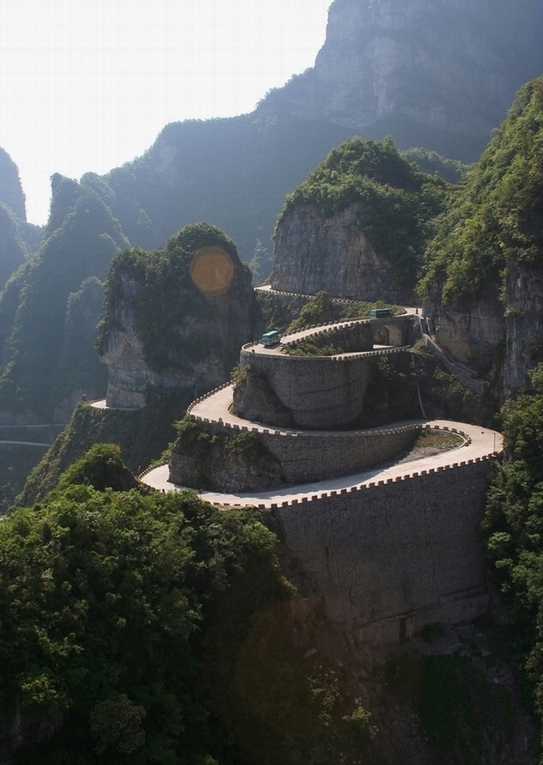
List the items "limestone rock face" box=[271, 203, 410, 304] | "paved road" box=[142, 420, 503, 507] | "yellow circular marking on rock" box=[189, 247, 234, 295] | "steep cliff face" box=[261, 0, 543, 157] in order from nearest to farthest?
"paved road" box=[142, 420, 503, 507] < "limestone rock face" box=[271, 203, 410, 304] < "yellow circular marking on rock" box=[189, 247, 234, 295] < "steep cliff face" box=[261, 0, 543, 157]

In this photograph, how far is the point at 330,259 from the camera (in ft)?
223

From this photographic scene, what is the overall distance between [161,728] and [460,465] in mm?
17330

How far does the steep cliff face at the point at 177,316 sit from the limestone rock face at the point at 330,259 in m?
4.42

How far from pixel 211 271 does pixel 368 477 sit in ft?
128

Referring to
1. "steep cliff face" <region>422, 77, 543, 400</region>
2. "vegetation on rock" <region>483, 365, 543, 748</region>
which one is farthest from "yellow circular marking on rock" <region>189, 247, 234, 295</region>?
"vegetation on rock" <region>483, 365, 543, 748</region>

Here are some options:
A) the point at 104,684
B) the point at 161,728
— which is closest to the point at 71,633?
the point at 104,684

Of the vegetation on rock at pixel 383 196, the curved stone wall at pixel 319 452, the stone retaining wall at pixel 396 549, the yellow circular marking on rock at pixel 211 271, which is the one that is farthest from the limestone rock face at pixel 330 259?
the stone retaining wall at pixel 396 549

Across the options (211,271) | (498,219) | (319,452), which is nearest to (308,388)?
(319,452)

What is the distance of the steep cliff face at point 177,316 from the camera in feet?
227

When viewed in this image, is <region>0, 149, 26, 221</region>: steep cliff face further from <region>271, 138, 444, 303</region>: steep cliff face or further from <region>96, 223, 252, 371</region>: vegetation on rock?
<region>271, 138, 444, 303</region>: steep cliff face

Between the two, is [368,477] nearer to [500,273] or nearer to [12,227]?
[500,273]

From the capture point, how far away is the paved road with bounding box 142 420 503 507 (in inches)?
1373

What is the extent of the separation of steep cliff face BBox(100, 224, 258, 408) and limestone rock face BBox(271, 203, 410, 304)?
4.42 metres

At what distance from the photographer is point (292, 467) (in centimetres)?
3778
